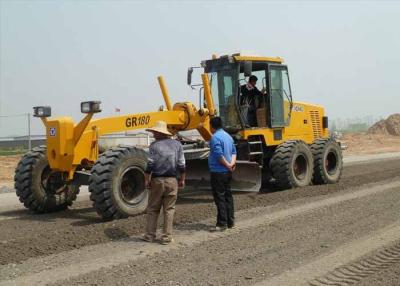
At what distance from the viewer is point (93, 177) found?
8.27 meters

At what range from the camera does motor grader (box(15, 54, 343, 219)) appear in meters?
8.73

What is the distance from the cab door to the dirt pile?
4117 cm

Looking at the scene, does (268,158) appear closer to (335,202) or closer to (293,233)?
(335,202)

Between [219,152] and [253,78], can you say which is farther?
[253,78]

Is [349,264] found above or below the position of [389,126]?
below

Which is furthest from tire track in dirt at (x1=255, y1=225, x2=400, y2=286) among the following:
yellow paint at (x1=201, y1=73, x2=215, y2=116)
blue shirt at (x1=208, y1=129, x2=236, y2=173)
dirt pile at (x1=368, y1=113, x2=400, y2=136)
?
dirt pile at (x1=368, y1=113, x2=400, y2=136)

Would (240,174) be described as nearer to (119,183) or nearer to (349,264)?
(119,183)

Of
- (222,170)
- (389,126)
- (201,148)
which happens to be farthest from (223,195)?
(389,126)

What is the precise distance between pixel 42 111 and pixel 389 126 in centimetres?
4832

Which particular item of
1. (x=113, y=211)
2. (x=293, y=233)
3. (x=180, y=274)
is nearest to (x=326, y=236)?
(x=293, y=233)

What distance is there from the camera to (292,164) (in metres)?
11.9

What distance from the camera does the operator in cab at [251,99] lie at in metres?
12.0

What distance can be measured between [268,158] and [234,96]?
1.85 meters

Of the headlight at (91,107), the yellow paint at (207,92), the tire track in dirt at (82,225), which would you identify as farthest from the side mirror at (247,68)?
the headlight at (91,107)
